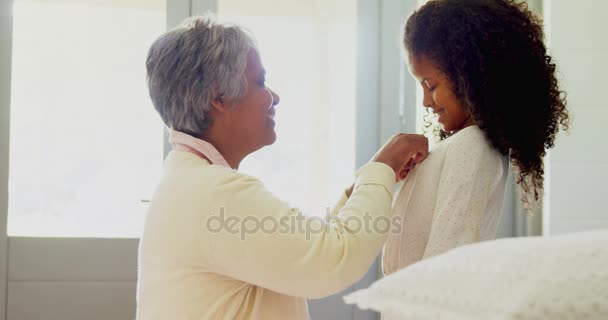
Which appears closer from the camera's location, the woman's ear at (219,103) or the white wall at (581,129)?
the woman's ear at (219,103)

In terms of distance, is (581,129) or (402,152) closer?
(402,152)

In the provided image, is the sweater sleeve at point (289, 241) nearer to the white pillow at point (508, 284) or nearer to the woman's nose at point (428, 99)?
the woman's nose at point (428, 99)

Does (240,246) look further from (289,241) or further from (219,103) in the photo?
(219,103)

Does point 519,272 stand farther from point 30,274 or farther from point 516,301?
point 30,274

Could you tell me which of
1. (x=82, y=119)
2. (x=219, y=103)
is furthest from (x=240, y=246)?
(x=82, y=119)

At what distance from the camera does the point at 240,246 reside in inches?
44.0

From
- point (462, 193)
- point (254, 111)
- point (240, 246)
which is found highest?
point (254, 111)

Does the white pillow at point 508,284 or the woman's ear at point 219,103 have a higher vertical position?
the woman's ear at point 219,103

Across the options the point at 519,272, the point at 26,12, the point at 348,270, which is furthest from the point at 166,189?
the point at 26,12

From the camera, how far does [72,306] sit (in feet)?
8.11

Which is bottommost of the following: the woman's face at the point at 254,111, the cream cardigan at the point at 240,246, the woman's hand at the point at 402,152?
the cream cardigan at the point at 240,246

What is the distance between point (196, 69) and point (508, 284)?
1.02m

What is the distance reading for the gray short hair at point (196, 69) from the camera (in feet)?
4.27

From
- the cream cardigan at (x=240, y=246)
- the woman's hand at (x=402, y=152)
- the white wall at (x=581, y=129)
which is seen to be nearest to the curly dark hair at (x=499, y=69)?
the woman's hand at (x=402, y=152)
